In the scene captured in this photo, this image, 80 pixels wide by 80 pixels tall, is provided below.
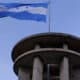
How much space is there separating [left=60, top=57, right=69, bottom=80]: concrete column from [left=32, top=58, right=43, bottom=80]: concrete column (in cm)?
206

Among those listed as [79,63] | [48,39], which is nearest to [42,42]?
[48,39]

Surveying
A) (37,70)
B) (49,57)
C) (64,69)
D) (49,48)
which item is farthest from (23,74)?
(64,69)

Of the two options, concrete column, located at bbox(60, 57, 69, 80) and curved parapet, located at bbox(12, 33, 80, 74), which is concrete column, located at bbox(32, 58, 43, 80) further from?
concrete column, located at bbox(60, 57, 69, 80)

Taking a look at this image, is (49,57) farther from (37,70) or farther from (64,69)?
(64,69)

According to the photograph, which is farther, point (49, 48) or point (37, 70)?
point (49, 48)

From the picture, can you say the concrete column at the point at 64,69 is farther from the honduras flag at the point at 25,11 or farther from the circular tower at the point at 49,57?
the honduras flag at the point at 25,11

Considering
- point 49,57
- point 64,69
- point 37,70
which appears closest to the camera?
point 64,69

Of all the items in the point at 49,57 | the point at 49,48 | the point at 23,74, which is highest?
the point at 49,48

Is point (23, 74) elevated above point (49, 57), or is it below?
below

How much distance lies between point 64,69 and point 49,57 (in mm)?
2123

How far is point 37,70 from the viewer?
45.1m

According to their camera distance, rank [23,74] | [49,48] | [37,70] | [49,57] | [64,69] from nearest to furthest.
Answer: [64,69]
[37,70]
[49,48]
[49,57]
[23,74]

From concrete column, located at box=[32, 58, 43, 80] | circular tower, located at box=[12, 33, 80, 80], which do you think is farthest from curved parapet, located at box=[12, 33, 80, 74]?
concrete column, located at box=[32, 58, 43, 80]

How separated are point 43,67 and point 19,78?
273 centimetres
